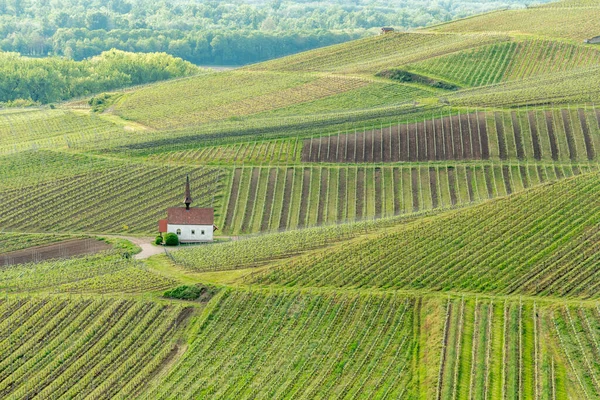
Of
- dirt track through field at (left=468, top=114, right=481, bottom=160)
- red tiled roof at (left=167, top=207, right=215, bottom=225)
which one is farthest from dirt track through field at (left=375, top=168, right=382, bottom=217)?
red tiled roof at (left=167, top=207, right=215, bottom=225)

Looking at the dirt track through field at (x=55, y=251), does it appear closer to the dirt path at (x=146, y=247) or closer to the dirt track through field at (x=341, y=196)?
the dirt path at (x=146, y=247)

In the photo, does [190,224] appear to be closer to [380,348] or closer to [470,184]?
[470,184]

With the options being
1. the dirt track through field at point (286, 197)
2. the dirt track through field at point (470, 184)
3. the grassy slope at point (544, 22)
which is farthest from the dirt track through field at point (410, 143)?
the grassy slope at point (544, 22)

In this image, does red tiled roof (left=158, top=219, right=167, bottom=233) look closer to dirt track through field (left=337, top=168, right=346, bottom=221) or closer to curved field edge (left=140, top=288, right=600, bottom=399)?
dirt track through field (left=337, top=168, right=346, bottom=221)

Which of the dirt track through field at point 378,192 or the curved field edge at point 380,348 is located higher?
the curved field edge at point 380,348

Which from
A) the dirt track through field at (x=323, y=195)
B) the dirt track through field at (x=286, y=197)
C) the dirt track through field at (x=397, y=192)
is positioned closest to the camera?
the dirt track through field at (x=286, y=197)

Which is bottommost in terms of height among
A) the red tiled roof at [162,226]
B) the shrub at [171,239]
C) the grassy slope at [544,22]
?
the shrub at [171,239]

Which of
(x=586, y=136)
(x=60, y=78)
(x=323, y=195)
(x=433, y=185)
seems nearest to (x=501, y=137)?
(x=586, y=136)

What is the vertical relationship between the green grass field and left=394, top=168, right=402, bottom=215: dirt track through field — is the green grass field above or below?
above
